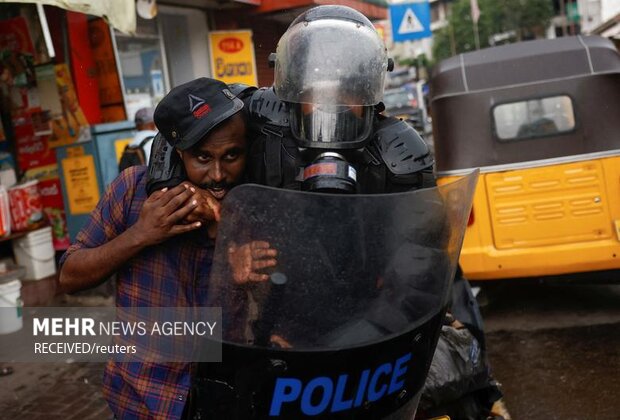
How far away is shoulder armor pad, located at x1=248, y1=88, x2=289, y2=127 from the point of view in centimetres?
187

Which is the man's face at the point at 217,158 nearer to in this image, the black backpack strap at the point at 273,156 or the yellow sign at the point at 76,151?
the black backpack strap at the point at 273,156

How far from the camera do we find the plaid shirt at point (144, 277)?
1779 millimetres

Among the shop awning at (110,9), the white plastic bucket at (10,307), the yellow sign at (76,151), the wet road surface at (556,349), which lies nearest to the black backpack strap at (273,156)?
the wet road surface at (556,349)

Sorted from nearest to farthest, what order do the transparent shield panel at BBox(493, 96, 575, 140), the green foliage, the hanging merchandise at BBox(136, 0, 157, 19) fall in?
the transparent shield panel at BBox(493, 96, 575, 140), the hanging merchandise at BBox(136, 0, 157, 19), the green foliage

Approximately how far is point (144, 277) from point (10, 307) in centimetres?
469

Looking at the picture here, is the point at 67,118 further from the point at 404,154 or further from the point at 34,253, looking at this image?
the point at 404,154

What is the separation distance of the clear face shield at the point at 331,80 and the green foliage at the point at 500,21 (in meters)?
41.1

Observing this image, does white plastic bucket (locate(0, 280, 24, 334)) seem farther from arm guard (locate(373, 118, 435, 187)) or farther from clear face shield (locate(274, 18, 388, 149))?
arm guard (locate(373, 118, 435, 187))

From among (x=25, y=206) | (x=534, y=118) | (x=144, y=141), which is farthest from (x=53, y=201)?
(x=534, y=118)

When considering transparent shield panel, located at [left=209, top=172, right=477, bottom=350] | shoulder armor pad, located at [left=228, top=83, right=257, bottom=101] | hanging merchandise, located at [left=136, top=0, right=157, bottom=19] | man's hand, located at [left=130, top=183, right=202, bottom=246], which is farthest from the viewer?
hanging merchandise, located at [left=136, top=0, right=157, bottom=19]

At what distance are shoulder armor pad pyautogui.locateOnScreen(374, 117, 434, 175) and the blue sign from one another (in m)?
12.3

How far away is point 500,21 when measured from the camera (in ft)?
145

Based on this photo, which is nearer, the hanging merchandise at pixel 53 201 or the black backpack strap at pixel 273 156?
the black backpack strap at pixel 273 156

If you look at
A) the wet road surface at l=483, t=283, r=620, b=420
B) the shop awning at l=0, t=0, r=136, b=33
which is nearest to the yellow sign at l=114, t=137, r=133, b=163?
the shop awning at l=0, t=0, r=136, b=33
